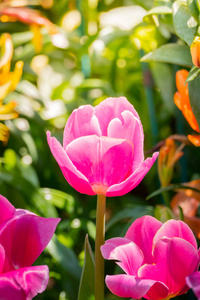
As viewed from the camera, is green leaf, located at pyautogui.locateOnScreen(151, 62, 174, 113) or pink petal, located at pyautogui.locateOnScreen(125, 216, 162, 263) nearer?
pink petal, located at pyautogui.locateOnScreen(125, 216, 162, 263)

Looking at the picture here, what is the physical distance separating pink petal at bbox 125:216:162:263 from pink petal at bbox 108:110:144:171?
50mm

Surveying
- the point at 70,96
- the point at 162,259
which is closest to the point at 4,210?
the point at 162,259

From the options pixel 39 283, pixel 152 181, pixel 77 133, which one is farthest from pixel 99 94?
pixel 39 283

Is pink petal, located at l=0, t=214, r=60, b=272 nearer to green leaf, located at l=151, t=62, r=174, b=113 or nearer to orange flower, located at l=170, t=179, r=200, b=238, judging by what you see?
orange flower, located at l=170, t=179, r=200, b=238

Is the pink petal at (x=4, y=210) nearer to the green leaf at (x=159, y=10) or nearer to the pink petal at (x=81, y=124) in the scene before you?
the pink petal at (x=81, y=124)

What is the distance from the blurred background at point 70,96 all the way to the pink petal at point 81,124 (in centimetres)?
21

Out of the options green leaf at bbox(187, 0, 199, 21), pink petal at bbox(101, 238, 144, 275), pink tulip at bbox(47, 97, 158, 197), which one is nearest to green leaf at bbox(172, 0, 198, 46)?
green leaf at bbox(187, 0, 199, 21)

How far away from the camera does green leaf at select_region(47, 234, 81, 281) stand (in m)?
0.58

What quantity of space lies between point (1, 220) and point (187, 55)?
29 centimetres

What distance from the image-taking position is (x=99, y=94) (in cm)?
99

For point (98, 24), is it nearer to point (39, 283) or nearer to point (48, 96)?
point (48, 96)

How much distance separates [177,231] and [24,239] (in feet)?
0.41

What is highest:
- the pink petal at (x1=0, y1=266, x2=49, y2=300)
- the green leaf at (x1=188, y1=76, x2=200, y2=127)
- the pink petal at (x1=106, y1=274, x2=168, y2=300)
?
the green leaf at (x1=188, y1=76, x2=200, y2=127)

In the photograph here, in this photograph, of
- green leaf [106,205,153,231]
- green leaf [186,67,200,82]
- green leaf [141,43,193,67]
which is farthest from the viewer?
green leaf [106,205,153,231]
